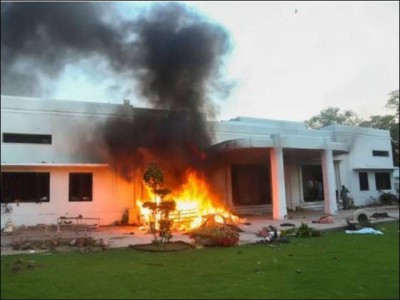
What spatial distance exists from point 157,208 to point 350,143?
17.8 metres

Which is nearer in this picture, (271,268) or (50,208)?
(271,268)

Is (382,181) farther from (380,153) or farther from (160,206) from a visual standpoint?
(160,206)

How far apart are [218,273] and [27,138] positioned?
11.0 metres

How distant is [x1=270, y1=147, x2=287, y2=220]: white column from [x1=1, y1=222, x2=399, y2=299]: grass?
6.84m

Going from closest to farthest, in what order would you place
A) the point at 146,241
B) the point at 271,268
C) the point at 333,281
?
the point at 333,281
the point at 271,268
the point at 146,241

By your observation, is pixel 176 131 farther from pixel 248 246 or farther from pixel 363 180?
pixel 363 180

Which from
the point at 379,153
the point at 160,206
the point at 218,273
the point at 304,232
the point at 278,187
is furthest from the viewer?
the point at 379,153

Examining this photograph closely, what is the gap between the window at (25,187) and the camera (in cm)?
1435

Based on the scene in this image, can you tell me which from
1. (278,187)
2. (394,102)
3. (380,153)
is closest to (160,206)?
(278,187)

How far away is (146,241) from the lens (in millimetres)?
10984

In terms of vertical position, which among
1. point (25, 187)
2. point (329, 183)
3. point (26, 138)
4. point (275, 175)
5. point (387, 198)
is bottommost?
point (387, 198)

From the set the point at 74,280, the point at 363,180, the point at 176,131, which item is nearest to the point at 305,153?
the point at 176,131

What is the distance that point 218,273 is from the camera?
252 inches

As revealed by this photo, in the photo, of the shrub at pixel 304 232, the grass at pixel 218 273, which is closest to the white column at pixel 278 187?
the shrub at pixel 304 232
